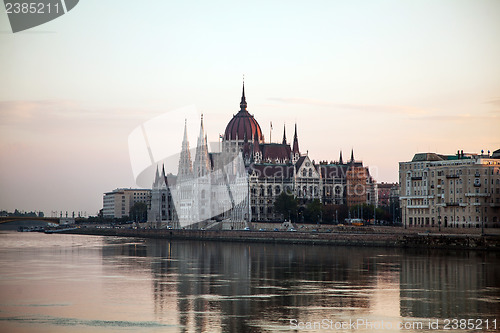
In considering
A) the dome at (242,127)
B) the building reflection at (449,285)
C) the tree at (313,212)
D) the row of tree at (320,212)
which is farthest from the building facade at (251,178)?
the building reflection at (449,285)

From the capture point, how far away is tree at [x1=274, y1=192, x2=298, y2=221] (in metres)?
126

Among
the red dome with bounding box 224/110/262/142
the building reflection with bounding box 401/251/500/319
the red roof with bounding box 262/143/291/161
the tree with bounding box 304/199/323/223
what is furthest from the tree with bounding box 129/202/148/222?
the building reflection with bounding box 401/251/500/319

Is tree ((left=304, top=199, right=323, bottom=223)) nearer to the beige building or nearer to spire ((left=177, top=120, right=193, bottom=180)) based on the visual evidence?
the beige building

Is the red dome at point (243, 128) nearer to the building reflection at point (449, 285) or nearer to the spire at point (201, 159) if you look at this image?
the spire at point (201, 159)

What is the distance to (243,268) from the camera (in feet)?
183

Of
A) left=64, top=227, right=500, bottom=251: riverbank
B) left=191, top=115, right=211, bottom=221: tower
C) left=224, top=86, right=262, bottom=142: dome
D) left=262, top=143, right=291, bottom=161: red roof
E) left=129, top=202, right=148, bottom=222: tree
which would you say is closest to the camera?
left=64, top=227, right=500, bottom=251: riverbank

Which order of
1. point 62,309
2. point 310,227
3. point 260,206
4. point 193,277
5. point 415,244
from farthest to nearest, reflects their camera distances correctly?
1. point 260,206
2. point 310,227
3. point 415,244
4. point 193,277
5. point 62,309

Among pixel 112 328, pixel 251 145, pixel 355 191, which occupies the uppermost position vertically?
pixel 251 145

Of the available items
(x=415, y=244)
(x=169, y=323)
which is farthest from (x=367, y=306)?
(x=415, y=244)

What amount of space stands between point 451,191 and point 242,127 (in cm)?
7524

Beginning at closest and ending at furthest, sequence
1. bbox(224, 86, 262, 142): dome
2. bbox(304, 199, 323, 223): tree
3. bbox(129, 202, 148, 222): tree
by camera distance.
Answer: bbox(304, 199, 323, 223): tree < bbox(224, 86, 262, 142): dome < bbox(129, 202, 148, 222): tree

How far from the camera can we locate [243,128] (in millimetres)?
155750

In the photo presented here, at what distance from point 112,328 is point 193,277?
741 inches

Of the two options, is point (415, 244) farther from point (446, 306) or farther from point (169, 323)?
point (169, 323)
